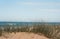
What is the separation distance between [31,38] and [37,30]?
5.51ft

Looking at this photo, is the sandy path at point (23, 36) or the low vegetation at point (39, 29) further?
the low vegetation at point (39, 29)

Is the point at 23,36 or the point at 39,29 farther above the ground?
the point at 39,29

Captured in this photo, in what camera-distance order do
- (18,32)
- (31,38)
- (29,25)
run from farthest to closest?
(29,25) < (18,32) < (31,38)

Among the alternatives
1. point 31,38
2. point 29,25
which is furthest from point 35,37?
point 29,25

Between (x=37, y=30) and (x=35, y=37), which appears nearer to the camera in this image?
(x=35, y=37)

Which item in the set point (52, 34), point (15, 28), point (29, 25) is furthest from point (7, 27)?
point (52, 34)

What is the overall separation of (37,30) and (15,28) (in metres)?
1.88

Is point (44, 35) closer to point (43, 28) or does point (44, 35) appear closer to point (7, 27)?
point (43, 28)

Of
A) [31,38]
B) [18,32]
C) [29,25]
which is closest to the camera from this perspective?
[31,38]

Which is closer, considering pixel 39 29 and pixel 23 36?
pixel 23 36

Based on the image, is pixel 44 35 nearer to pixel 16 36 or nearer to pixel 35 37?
pixel 35 37

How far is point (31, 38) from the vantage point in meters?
18.8

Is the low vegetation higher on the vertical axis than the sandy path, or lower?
higher

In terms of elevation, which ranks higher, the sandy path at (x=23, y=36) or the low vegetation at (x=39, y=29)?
the low vegetation at (x=39, y=29)
